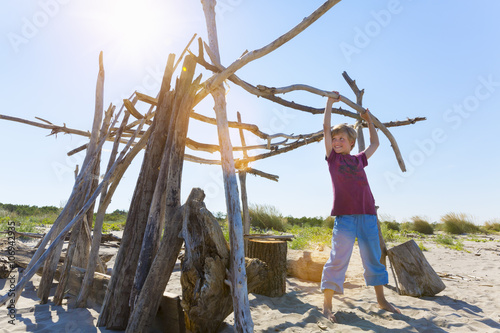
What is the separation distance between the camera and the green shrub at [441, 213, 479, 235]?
13922 mm

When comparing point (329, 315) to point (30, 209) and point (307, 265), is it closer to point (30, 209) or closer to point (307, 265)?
point (307, 265)

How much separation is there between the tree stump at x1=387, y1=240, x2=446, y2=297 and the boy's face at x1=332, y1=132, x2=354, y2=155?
5.47 feet

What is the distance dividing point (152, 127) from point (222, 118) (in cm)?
82

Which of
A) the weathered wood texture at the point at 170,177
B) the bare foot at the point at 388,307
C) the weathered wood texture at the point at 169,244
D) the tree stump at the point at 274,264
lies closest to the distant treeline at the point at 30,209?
the tree stump at the point at 274,264

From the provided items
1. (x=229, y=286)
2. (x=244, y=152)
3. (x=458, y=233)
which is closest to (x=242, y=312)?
(x=229, y=286)

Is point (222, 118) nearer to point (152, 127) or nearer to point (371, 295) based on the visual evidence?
point (152, 127)

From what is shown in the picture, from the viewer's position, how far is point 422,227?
1407 cm

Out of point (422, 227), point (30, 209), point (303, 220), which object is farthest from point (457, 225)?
point (30, 209)

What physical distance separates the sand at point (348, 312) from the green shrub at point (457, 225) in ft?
35.5

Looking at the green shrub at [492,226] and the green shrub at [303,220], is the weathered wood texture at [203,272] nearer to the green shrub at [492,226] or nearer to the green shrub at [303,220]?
the green shrub at [303,220]

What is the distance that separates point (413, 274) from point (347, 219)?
5.17 ft

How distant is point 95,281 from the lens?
3.36m

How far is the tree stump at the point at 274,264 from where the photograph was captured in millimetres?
3814

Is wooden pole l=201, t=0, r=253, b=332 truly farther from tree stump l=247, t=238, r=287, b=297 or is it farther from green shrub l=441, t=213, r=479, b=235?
green shrub l=441, t=213, r=479, b=235
